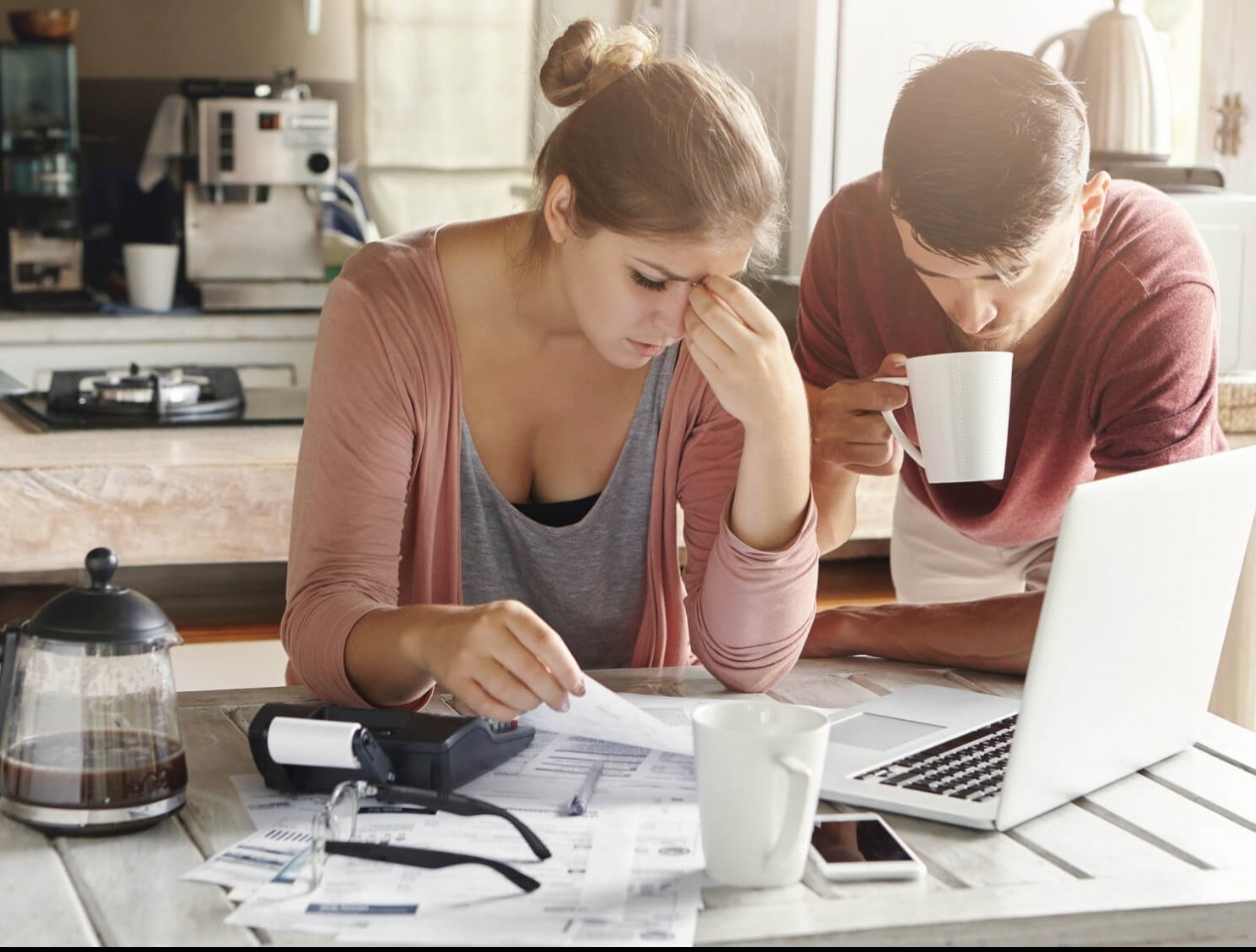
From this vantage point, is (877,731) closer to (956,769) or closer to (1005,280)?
(956,769)

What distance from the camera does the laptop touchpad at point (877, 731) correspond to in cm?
117

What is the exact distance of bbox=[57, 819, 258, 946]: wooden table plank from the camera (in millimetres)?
818

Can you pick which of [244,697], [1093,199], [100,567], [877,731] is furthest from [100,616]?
[1093,199]

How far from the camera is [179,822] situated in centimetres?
98

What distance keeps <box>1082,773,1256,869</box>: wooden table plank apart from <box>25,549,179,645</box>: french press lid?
66 centimetres

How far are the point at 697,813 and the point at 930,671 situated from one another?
460 mm

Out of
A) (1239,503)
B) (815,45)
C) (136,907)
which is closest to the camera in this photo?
(136,907)

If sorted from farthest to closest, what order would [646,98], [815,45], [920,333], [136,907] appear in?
1. [815,45]
2. [920,333]
3. [646,98]
4. [136,907]

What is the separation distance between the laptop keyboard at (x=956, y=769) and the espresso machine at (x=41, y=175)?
3.09m

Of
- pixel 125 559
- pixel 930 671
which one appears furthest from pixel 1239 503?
pixel 125 559

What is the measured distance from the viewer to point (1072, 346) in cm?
161

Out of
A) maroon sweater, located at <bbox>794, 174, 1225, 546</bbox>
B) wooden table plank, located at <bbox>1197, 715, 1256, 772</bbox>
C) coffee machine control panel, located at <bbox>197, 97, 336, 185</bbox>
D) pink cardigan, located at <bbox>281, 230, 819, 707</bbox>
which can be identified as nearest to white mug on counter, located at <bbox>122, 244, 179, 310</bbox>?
coffee machine control panel, located at <bbox>197, 97, 336, 185</bbox>

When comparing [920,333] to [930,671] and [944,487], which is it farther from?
[930,671]

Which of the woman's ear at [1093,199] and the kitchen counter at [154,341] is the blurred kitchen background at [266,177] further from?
the woman's ear at [1093,199]
